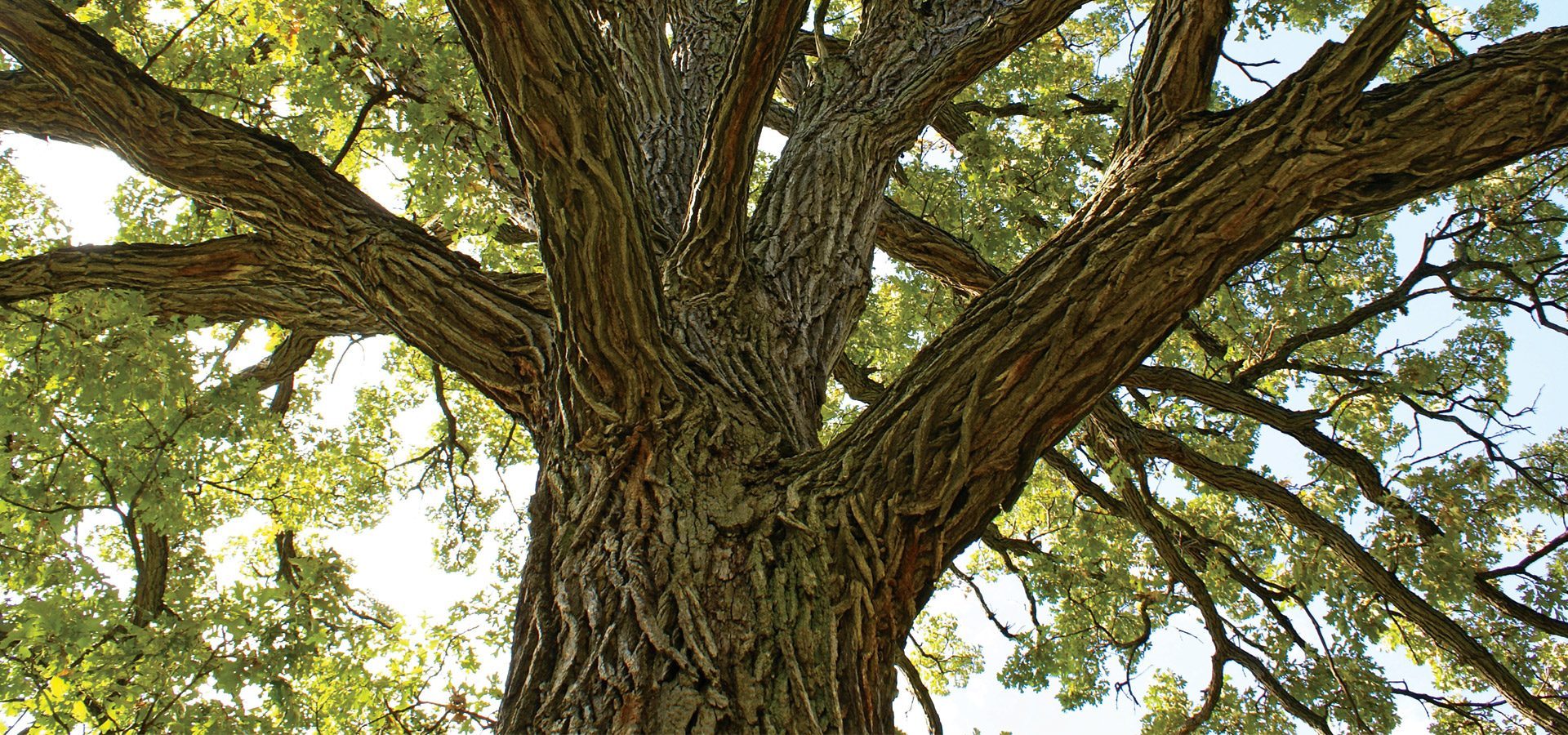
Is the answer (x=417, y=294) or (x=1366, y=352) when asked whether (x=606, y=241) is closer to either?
(x=417, y=294)

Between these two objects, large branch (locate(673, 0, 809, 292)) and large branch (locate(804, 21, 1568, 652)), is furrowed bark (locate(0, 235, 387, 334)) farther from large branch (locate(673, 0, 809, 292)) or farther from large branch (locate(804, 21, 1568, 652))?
large branch (locate(804, 21, 1568, 652))

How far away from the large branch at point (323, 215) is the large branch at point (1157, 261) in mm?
1313

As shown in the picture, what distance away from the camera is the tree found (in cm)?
206

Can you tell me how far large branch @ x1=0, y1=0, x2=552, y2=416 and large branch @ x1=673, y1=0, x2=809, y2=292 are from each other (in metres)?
0.60

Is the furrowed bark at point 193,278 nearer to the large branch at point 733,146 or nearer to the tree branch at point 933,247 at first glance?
the large branch at point 733,146

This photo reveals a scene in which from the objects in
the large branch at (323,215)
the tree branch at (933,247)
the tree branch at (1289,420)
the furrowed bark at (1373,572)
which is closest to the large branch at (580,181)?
the large branch at (323,215)

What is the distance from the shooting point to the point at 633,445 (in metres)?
2.36

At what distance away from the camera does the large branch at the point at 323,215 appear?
271 cm

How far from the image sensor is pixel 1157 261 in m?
2.10

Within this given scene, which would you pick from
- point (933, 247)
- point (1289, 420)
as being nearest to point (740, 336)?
point (933, 247)

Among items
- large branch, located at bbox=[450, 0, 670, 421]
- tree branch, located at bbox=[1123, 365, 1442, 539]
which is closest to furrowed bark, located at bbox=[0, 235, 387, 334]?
large branch, located at bbox=[450, 0, 670, 421]

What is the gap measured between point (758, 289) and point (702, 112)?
2.25 meters

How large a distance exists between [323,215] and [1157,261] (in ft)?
9.27

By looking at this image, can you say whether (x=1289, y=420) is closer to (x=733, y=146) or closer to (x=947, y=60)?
(x=947, y=60)
